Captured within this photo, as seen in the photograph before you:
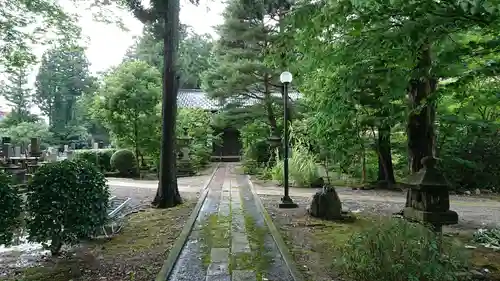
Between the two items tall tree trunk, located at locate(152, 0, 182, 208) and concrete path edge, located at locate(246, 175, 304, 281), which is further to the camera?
tall tree trunk, located at locate(152, 0, 182, 208)

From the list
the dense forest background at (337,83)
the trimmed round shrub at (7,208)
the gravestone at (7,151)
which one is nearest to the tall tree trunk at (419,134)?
the dense forest background at (337,83)

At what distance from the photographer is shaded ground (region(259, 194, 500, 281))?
4.59 meters

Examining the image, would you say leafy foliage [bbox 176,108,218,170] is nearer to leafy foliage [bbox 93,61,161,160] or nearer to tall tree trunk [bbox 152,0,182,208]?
leafy foliage [bbox 93,61,161,160]

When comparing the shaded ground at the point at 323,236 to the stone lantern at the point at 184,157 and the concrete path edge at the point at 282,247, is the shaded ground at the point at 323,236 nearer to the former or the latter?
the concrete path edge at the point at 282,247

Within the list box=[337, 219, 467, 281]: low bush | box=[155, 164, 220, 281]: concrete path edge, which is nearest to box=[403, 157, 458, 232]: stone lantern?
box=[337, 219, 467, 281]: low bush

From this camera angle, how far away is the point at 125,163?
56.5 ft

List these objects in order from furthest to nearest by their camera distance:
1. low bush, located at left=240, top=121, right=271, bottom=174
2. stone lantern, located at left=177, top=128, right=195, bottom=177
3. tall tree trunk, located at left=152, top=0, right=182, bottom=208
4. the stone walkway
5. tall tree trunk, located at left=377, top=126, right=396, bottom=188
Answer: low bush, located at left=240, top=121, right=271, bottom=174 < stone lantern, located at left=177, top=128, right=195, bottom=177 < tall tree trunk, located at left=377, top=126, right=396, bottom=188 < tall tree trunk, located at left=152, top=0, right=182, bottom=208 < the stone walkway

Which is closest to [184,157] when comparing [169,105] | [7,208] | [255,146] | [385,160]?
[255,146]

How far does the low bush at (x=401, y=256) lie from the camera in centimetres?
354

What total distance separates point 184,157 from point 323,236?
12.9m

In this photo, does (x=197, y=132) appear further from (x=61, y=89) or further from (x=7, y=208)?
(x=61, y=89)

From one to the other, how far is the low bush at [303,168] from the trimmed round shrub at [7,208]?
9920 millimetres

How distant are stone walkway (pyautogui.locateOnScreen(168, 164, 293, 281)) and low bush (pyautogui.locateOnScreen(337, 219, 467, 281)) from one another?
797mm

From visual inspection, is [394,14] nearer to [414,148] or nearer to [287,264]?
[287,264]
